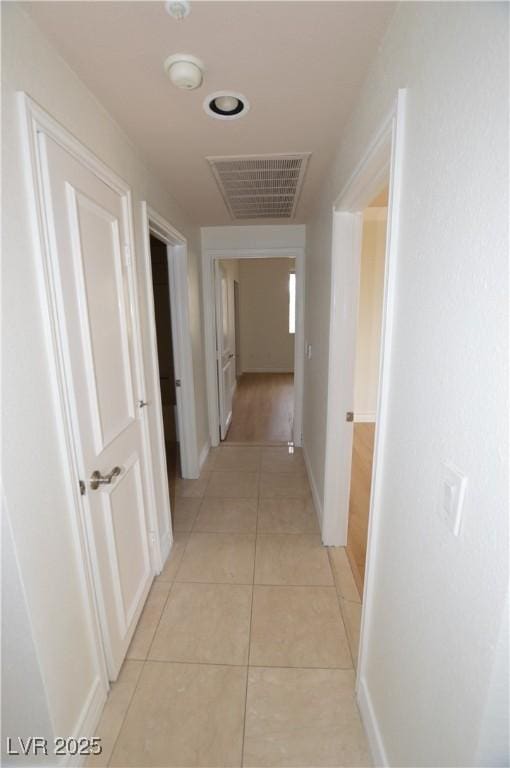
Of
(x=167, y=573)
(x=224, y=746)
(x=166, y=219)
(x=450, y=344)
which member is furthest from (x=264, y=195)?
(x=224, y=746)

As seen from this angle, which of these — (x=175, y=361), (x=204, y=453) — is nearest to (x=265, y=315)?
(x=204, y=453)

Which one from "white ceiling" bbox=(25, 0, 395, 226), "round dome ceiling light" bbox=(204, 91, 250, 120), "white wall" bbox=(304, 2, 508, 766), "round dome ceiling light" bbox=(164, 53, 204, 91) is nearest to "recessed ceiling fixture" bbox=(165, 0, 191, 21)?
"white ceiling" bbox=(25, 0, 395, 226)

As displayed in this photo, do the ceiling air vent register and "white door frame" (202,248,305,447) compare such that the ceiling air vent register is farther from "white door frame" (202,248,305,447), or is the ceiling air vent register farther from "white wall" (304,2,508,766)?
"white wall" (304,2,508,766)

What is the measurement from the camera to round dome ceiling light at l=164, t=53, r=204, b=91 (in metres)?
1.10

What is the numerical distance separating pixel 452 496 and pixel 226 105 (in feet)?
5.22

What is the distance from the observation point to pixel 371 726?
119 cm

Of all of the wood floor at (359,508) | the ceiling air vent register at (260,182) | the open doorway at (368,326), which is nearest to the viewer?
the ceiling air vent register at (260,182)

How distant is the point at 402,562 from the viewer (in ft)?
3.17

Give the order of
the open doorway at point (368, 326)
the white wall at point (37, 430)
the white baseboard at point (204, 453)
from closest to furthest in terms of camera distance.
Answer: the white wall at point (37, 430)
the white baseboard at point (204, 453)
the open doorway at point (368, 326)

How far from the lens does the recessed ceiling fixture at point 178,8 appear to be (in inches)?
34.7

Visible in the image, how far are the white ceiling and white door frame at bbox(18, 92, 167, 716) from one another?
10.1 inches

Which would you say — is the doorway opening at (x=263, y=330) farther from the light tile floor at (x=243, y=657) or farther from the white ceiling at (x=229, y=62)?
the white ceiling at (x=229, y=62)

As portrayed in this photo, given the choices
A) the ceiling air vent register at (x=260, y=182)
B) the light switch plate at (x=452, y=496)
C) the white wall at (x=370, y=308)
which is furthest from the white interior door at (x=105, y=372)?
the white wall at (x=370, y=308)

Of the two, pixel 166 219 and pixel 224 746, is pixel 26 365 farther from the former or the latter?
pixel 166 219
